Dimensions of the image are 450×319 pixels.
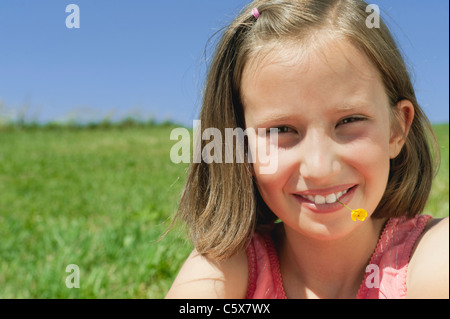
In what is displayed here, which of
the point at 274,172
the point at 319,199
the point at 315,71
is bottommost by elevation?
the point at 319,199

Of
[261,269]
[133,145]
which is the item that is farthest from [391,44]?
[133,145]

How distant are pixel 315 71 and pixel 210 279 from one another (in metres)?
0.91

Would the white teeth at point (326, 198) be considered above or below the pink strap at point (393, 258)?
above

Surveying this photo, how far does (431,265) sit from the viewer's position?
1.89m

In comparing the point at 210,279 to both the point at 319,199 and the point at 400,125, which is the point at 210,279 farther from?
the point at 400,125

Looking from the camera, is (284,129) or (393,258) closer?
(284,129)

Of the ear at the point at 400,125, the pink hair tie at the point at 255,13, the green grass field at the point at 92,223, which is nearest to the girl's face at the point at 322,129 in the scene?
the ear at the point at 400,125

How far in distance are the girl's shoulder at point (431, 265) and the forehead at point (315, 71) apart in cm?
59

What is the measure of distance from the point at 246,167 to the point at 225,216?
0.74 ft

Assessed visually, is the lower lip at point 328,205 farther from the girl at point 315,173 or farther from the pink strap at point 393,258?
the pink strap at point 393,258

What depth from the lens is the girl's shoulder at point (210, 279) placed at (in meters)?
2.07

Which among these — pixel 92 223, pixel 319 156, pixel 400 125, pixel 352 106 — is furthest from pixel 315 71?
pixel 92 223

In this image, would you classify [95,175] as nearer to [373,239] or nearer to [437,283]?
[373,239]
